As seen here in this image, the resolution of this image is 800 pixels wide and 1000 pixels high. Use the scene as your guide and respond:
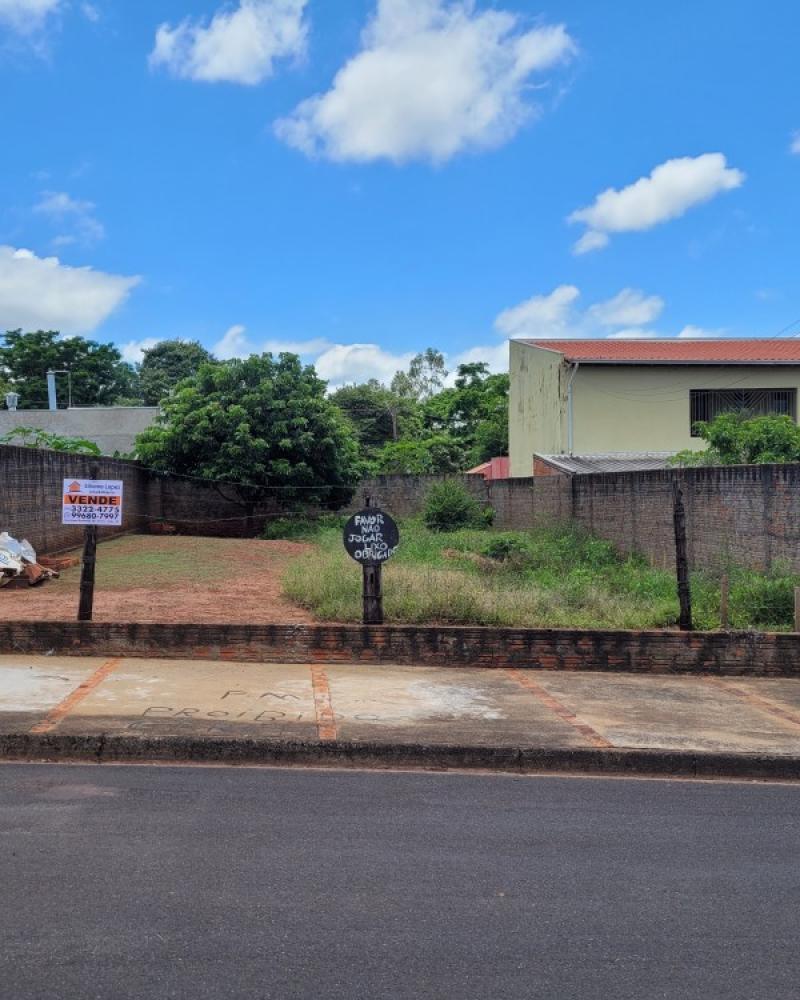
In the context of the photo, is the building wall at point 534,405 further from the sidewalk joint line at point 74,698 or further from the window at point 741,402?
the sidewalk joint line at point 74,698

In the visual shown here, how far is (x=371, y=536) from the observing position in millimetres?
9094

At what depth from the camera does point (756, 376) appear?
2583 cm

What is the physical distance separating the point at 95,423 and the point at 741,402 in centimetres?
2433

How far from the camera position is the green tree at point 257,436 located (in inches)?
929

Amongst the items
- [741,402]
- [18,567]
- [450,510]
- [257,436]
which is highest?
[741,402]

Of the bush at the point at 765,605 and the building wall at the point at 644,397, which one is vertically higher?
the building wall at the point at 644,397

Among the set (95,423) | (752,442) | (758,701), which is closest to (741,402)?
(752,442)

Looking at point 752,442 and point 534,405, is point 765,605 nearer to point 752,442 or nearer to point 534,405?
point 752,442

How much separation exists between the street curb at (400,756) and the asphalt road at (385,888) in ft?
0.79

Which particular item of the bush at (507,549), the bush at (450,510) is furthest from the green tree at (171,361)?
the bush at (507,549)

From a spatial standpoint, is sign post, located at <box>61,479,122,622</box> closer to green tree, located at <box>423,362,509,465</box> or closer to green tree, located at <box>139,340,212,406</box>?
green tree, located at <box>423,362,509,465</box>

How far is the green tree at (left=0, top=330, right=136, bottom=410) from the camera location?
51438 mm

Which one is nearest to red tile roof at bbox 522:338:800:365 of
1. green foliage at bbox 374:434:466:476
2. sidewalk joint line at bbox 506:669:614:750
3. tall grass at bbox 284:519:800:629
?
green foliage at bbox 374:434:466:476

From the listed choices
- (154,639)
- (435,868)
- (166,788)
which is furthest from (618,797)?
(154,639)
